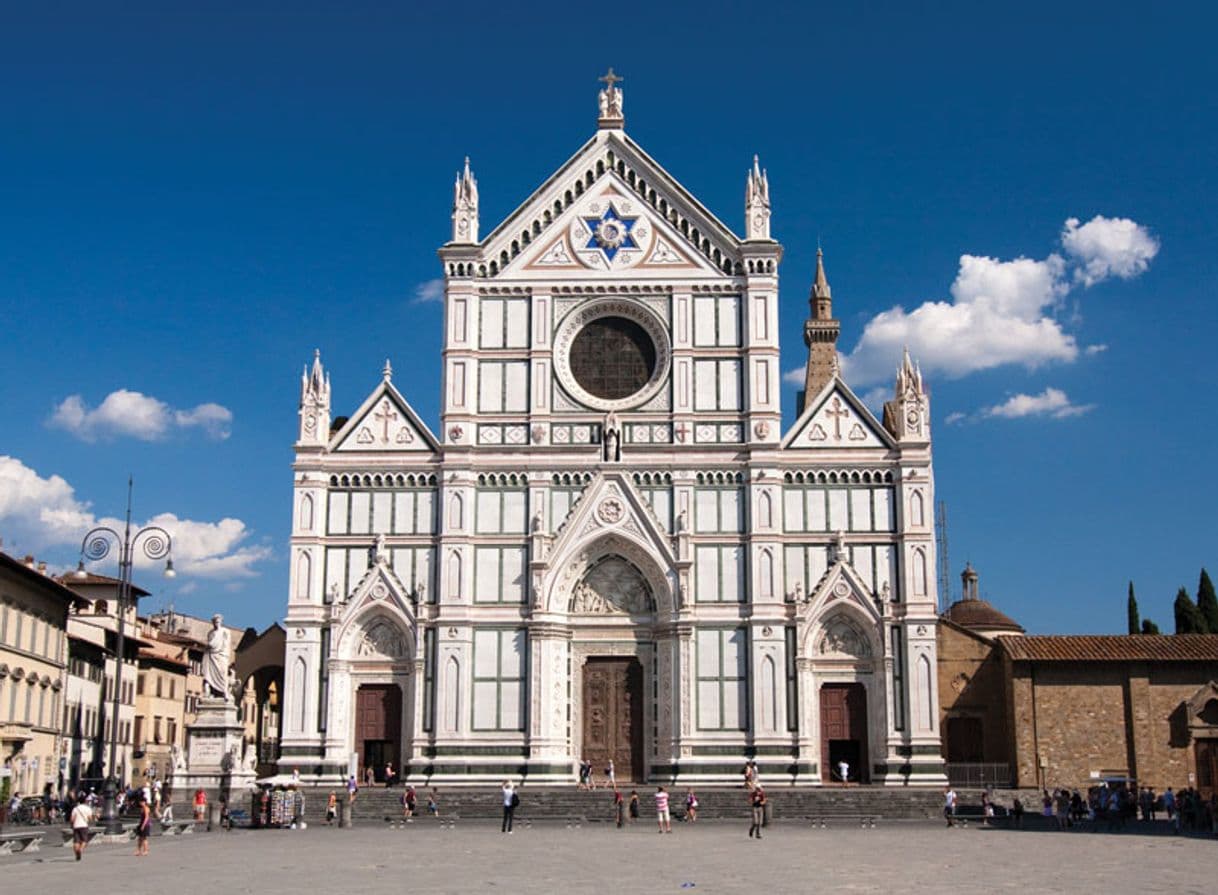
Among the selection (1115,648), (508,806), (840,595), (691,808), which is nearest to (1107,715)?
(1115,648)

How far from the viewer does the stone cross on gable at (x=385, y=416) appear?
47.5 metres

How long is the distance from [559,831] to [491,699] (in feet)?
32.1

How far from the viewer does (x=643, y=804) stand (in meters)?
42.2

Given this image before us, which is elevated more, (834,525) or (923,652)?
(834,525)

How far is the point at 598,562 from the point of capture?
154 feet

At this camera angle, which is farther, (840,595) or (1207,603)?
(1207,603)

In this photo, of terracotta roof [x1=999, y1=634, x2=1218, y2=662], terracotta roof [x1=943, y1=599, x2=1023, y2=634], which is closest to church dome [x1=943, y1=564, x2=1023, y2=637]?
terracotta roof [x1=943, y1=599, x2=1023, y2=634]

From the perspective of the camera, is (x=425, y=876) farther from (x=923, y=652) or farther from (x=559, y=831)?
(x=923, y=652)

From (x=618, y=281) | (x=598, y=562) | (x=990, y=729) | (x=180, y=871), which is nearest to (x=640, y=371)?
(x=618, y=281)

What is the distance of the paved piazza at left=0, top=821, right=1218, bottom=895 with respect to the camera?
21.0 meters

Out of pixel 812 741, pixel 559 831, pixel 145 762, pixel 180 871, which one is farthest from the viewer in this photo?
pixel 145 762

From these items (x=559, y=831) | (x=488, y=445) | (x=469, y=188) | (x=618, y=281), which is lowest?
(x=559, y=831)

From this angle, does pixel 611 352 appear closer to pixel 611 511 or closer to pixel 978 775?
pixel 611 511

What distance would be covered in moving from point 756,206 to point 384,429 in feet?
48.0
